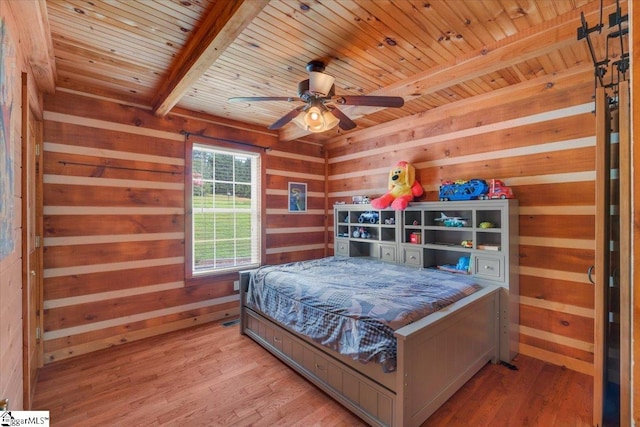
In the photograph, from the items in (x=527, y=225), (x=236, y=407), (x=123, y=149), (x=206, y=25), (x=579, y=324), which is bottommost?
(x=236, y=407)

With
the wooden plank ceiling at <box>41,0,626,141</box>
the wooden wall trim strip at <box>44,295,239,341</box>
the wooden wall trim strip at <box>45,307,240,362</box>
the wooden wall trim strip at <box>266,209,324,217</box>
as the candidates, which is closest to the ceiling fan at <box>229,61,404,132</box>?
the wooden plank ceiling at <box>41,0,626,141</box>

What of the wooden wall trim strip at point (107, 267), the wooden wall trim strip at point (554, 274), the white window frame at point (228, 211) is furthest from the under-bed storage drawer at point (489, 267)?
the wooden wall trim strip at point (107, 267)

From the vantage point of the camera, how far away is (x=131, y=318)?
119 inches

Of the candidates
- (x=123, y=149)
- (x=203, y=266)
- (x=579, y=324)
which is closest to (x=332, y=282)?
(x=203, y=266)

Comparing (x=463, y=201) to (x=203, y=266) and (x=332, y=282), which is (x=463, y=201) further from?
(x=203, y=266)

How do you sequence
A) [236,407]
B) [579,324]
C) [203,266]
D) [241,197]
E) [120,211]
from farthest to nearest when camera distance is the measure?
[241,197]
[203,266]
[120,211]
[579,324]
[236,407]

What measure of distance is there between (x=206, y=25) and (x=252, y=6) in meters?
0.53

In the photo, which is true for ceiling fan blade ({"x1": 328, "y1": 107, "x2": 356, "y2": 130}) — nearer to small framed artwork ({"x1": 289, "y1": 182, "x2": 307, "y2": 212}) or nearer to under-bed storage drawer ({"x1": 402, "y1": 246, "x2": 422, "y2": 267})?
under-bed storage drawer ({"x1": 402, "y1": 246, "x2": 422, "y2": 267})

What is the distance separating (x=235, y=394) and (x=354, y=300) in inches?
45.2

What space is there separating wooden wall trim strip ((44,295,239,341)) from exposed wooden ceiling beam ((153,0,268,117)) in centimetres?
226

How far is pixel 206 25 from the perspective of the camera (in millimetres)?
1850

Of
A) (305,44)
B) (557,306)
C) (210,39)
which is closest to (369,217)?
(557,306)

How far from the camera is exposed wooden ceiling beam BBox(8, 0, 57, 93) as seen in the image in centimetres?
148

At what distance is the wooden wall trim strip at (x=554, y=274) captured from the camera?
241 cm
